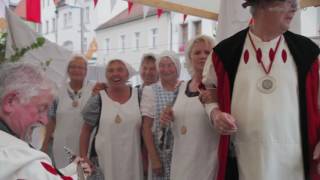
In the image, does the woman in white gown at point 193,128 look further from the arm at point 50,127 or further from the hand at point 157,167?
the arm at point 50,127

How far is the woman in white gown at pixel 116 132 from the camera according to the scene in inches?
132

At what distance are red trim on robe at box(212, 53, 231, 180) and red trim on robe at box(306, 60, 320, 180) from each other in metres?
0.32

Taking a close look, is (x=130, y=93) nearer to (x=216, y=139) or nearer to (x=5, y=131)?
(x=216, y=139)

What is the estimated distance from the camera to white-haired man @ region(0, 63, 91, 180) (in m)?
1.40

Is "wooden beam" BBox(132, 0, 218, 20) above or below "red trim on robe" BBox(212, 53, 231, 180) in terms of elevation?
above

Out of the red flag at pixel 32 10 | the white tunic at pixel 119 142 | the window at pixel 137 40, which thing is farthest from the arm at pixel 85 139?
the window at pixel 137 40

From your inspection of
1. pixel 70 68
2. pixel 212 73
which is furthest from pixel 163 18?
pixel 212 73

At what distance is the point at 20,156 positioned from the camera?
4.65 ft

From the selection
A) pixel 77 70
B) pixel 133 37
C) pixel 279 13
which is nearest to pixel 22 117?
pixel 279 13

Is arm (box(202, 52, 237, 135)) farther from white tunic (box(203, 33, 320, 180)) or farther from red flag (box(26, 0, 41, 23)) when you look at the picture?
red flag (box(26, 0, 41, 23))

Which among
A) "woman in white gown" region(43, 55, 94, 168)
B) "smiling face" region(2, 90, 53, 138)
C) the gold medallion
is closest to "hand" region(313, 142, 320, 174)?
the gold medallion

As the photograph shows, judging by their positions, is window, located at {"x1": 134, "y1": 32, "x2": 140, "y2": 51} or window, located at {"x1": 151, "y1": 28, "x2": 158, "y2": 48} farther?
window, located at {"x1": 134, "y1": 32, "x2": 140, "y2": 51}

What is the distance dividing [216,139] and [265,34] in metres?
0.85

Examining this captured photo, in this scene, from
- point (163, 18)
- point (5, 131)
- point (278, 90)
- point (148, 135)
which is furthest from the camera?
point (163, 18)
